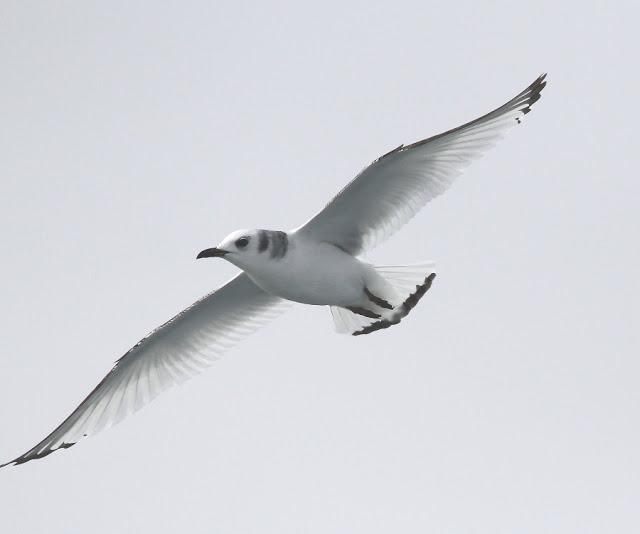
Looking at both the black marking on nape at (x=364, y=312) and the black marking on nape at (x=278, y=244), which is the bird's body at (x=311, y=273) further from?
the black marking on nape at (x=364, y=312)

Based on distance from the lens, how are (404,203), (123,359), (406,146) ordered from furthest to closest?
(123,359)
(404,203)
(406,146)

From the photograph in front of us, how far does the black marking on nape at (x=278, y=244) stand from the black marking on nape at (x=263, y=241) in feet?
0.11

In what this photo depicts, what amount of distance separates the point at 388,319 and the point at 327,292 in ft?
2.59

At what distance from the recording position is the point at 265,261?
10.2 meters

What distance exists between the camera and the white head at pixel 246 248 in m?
10.1

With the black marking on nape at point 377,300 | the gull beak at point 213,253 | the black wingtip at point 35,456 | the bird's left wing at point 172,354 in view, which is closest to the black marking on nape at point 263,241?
the gull beak at point 213,253

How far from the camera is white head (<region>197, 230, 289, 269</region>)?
33.2 ft

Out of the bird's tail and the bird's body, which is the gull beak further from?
the bird's tail

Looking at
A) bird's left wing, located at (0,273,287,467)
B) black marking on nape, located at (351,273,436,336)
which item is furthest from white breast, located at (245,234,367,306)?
bird's left wing, located at (0,273,287,467)

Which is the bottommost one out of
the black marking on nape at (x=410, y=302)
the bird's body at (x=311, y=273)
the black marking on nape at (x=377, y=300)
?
the black marking on nape at (x=410, y=302)

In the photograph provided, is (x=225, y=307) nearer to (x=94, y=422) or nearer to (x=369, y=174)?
(x=94, y=422)

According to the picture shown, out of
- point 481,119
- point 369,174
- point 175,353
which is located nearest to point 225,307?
point 175,353

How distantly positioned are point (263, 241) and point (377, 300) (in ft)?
4.10

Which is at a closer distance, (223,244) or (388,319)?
(223,244)
